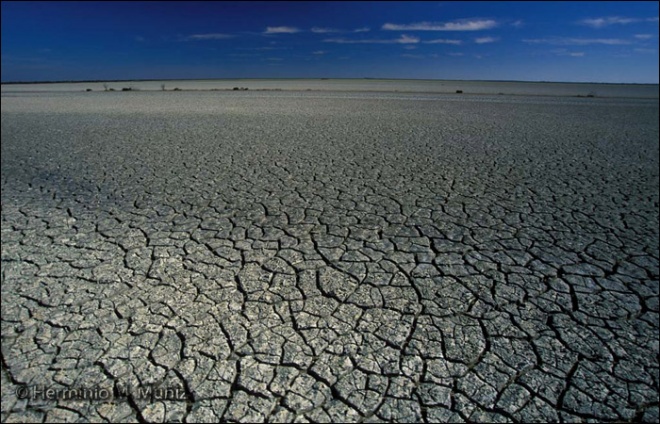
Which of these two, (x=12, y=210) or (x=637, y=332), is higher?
(x=12, y=210)

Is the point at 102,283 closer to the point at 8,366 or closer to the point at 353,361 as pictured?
the point at 8,366

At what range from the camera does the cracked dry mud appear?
5.18 feet

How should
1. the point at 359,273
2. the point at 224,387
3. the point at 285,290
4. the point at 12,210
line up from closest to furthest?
1. the point at 224,387
2. the point at 285,290
3. the point at 359,273
4. the point at 12,210

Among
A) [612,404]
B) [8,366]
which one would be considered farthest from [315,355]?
[8,366]

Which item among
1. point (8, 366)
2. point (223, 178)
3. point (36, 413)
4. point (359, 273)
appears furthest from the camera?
point (223, 178)

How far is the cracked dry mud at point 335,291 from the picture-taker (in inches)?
62.2

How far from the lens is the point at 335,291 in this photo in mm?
2271

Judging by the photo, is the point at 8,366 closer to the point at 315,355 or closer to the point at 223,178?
the point at 315,355

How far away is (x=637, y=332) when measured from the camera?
194cm

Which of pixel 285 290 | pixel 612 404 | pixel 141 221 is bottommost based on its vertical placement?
pixel 612 404

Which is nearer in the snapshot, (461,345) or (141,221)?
(461,345)

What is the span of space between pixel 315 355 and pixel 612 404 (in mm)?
1293

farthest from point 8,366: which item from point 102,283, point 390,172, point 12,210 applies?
point 390,172

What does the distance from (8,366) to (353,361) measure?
165 centimetres
